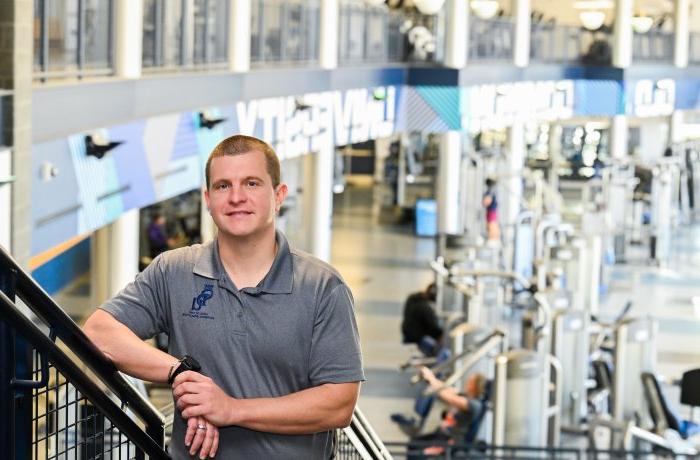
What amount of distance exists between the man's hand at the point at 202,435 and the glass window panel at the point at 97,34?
25.7ft

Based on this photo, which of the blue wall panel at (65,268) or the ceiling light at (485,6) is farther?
the ceiling light at (485,6)

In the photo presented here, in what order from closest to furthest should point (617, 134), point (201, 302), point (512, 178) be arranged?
point (201, 302), point (512, 178), point (617, 134)

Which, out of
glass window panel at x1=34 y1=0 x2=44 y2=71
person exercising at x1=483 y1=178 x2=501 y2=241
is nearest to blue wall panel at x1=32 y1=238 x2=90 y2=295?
person exercising at x1=483 y1=178 x2=501 y2=241

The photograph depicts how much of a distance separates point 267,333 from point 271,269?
136mm

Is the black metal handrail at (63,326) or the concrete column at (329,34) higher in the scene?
the concrete column at (329,34)

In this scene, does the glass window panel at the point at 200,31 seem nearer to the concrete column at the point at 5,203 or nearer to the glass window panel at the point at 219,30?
the glass window panel at the point at 219,30

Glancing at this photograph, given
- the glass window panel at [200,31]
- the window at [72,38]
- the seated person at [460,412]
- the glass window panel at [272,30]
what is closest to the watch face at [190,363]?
the window at [72,38]

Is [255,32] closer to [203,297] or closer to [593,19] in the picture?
[203,297]

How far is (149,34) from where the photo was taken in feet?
40.5

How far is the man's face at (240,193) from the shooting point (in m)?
3.01

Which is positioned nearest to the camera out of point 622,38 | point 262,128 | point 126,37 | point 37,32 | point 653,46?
point 37,32

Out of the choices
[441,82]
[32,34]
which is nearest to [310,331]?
[32,34]

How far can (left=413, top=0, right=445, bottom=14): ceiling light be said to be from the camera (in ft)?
82.9

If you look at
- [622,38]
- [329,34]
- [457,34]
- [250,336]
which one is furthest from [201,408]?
[622,38]
